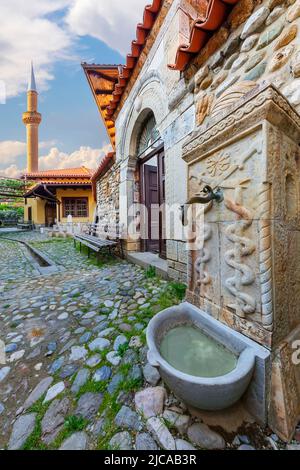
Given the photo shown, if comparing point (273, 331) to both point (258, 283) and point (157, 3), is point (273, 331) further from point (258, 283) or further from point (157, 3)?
point (157, 3)

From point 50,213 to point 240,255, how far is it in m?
19.4

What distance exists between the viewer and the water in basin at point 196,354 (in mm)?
1181

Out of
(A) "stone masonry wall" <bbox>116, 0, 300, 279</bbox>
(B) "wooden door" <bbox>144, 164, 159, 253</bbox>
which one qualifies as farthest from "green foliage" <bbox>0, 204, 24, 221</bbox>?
(A) "stone masonry wall" <bbox>116, 0, 300, 279</bbox>

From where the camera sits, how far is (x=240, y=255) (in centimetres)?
126

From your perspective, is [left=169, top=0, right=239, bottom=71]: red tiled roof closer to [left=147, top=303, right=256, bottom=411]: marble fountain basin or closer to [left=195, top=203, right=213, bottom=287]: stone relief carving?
[left=195, top=203, right=213, bottom=287]: stone relief carving

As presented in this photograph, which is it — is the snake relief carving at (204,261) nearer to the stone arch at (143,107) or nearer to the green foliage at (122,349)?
the green foliage at (122,349)

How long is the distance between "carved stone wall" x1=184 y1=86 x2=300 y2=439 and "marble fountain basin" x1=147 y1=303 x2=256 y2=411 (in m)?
0.13

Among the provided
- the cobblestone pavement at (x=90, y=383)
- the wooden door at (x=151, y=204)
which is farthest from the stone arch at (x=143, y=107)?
the cobblestone pavement at (x=90, y=383)

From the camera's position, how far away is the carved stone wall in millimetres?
1104

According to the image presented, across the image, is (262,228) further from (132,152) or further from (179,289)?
(132,152)

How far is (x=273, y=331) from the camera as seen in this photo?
3.69ft

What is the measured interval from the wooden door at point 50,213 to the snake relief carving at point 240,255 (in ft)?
60.5

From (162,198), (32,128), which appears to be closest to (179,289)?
(162,198)

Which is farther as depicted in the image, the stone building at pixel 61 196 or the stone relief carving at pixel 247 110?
the stone building at pixel 61 196
